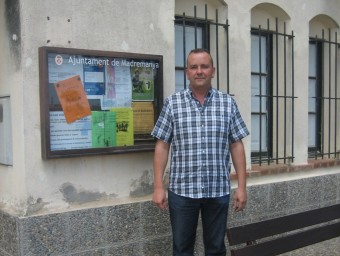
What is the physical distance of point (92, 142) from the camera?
3.76 m


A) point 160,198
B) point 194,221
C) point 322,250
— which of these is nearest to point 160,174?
point 160,198

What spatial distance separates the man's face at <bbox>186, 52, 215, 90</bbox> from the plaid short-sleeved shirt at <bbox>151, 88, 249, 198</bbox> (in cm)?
11

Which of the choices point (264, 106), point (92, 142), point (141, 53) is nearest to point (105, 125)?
point (92, 142)

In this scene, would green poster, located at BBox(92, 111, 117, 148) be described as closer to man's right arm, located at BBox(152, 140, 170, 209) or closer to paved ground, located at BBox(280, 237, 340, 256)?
man's right arm, located at BBox(152, 140, 170, 209)

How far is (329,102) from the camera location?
6332 mm

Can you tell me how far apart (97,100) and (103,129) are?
0.76 ft

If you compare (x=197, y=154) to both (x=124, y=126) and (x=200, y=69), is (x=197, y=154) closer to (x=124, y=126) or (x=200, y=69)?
(x=200, y=69)

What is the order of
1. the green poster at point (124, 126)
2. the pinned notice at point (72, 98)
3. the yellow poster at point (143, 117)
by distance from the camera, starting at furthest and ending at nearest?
the yellow poster at point (143, 117) → the green poster at point (124, 126) → the pinned notice at point (72, 98)

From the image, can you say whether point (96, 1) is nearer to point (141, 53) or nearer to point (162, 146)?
point (141, 53)

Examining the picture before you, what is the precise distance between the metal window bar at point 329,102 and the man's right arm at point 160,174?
322 cm

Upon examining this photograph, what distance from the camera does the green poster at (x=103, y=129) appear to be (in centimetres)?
377

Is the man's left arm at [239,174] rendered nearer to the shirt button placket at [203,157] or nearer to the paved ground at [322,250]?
the shirt button placket at [203,157]

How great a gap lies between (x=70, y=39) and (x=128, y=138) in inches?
36.0

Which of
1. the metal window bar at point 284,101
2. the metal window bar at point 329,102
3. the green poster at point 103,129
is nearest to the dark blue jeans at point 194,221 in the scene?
the green poster at point 103,129
